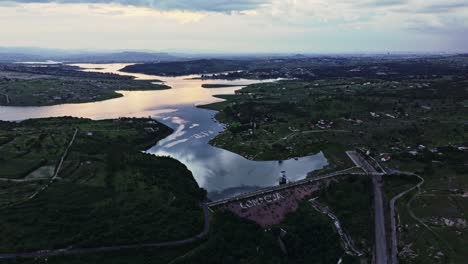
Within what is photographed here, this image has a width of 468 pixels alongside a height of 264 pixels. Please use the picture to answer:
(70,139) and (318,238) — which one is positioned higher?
(70,139)

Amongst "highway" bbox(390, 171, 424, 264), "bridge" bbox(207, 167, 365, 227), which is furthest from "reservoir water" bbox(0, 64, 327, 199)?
"highway" bbox(390, 171, 424, 264)

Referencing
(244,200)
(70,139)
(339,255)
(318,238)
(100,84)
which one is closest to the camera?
(339,255)

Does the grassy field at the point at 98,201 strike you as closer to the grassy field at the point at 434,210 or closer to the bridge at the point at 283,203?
the bridge at the point at 283,203

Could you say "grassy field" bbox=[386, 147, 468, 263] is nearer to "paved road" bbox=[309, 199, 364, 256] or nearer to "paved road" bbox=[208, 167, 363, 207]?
"paved road" bbox=[309, 199, 364, 256]

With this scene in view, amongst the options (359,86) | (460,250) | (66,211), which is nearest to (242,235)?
(66,211)

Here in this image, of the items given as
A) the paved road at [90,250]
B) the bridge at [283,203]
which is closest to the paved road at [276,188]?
the bridge at [283,203]

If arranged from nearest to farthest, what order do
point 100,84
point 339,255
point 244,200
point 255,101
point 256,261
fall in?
point 256,261
point 339,255
point 244,200
point 255,101
point 100,84

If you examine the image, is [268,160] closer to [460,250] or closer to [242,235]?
[242,235]
